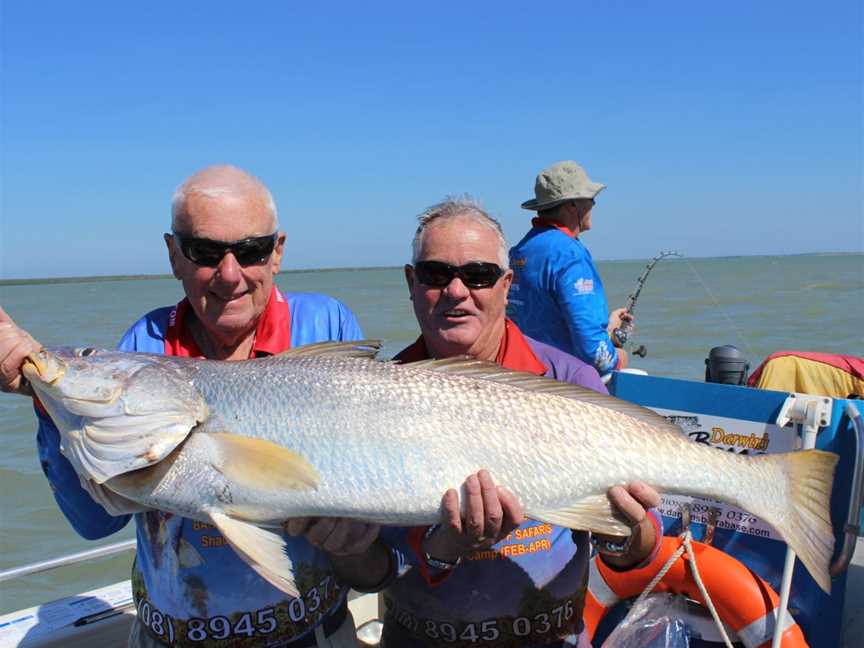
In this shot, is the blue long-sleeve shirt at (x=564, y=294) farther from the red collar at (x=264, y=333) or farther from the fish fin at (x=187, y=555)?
the fish fin at (x=187, y=555)

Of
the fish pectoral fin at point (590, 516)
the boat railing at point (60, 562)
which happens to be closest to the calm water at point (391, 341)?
the boat railing at point (60, 562)

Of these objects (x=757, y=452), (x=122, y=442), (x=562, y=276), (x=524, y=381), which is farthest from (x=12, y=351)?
(x=562, y=276)

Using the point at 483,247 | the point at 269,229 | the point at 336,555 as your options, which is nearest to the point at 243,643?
the point at 336,555

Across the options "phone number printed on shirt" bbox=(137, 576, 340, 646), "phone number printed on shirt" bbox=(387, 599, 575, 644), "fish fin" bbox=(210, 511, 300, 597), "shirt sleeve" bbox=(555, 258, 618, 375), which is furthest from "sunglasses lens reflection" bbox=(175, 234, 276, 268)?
"shirt sleeve" bbox=(555, 258, 618, 375)

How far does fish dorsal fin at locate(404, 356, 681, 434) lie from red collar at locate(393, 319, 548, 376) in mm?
185

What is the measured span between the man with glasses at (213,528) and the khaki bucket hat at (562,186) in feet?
12.1

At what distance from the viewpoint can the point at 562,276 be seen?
Answer: 5.62m

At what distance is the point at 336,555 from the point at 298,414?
0.52 m

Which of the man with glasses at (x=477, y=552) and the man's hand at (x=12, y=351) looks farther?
the man with glasses at (x=477, y=552)

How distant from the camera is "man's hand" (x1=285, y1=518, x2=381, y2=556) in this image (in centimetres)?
238

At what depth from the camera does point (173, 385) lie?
243 centimetres

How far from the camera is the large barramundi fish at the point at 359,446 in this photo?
234 cm

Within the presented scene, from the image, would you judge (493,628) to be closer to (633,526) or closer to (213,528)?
(633,526)

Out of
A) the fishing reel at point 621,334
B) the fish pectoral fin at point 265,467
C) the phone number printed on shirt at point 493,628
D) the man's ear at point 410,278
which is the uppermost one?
the man's ear at point 410,278
